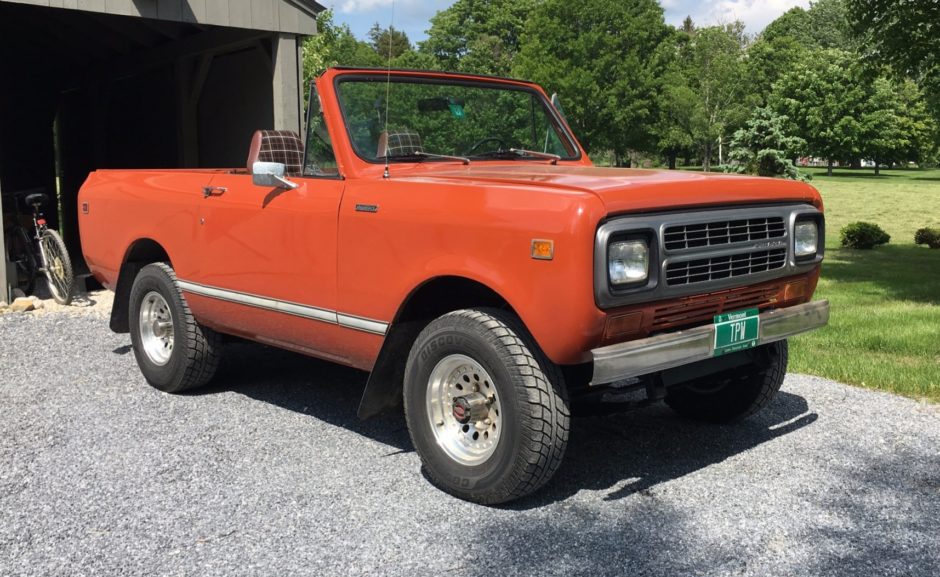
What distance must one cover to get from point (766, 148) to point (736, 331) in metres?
23.9

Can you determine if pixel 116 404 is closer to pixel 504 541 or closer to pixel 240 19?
pixel 504 541

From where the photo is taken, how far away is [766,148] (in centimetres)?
2620

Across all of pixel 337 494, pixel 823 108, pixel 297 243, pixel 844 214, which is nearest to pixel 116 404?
pixel 297 243

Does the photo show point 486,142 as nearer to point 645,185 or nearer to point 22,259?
point 645,185

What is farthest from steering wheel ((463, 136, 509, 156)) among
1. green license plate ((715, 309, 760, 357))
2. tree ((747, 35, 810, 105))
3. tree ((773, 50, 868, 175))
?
tree ((747, 35, 810, 105))

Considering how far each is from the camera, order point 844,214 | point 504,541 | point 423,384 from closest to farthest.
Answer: point 504,541
point 423,384
point 844,214

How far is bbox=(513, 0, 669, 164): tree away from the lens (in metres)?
44.8

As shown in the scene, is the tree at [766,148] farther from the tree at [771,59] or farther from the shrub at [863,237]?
the tree at [771,59]

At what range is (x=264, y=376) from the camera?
6.44 metres

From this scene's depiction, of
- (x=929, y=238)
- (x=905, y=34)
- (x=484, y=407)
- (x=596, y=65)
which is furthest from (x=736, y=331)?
(x=596, y=65)

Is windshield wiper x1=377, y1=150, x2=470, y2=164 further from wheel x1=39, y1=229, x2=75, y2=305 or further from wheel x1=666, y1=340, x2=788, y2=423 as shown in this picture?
wheel x1=39, y1=229, x2=75, y2=305

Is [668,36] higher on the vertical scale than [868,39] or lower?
higher

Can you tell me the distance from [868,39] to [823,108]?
50766mm

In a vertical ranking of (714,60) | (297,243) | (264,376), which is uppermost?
(714,60)
